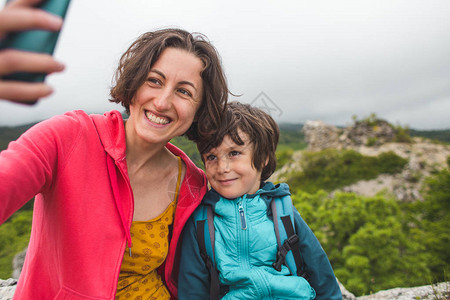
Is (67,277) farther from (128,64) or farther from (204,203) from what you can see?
(128,64)

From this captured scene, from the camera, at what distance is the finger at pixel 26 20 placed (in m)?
0.41

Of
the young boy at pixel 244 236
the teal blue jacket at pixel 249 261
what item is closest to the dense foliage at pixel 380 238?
the teal blue jacket at pixel 249 261

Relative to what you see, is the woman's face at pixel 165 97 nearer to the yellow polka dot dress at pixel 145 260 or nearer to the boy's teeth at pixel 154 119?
the boy's teeth at pixel 154 119

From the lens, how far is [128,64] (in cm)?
195

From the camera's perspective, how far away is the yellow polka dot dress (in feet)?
6.09

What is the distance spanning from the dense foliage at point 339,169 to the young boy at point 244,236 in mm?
16443

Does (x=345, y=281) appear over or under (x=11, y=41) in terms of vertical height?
under

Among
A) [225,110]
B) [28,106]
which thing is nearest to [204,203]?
[225,110]

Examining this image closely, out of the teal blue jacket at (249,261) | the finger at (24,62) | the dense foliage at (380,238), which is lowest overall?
the dense foliage at (380,238)

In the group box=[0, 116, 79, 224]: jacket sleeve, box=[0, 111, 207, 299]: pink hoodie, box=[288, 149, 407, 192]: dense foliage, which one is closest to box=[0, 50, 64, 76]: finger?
box=[0, 116, 79, 224]: jacket sleeve

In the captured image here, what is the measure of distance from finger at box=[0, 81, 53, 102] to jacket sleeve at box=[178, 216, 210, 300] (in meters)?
1.88

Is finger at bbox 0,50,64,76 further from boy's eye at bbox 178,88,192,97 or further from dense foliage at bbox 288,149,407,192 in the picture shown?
dense foliage at bbox 288,149,407,192

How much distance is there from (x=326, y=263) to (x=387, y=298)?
2.38m

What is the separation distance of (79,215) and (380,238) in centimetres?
747
